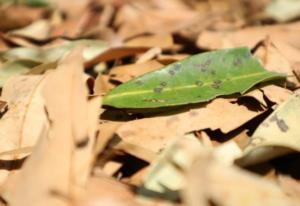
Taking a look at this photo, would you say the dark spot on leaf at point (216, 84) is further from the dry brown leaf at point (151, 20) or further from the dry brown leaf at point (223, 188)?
the dry brown leaf at point (151, 20)

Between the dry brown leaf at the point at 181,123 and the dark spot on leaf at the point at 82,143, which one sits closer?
the dark spot on leaf at the point at 82,143

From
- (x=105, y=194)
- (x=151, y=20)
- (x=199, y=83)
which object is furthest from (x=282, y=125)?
(x=151, y=20)

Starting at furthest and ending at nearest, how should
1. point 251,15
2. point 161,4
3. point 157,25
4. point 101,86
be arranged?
point 161,4, point 251,15, point 157,25, point 101,86

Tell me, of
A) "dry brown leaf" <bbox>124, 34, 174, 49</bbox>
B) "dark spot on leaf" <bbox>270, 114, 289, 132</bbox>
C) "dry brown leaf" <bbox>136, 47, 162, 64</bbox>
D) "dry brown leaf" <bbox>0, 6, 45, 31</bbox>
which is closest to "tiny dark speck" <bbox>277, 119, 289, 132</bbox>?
"dark spot on leaf" <bbox>270, 114, 289, 132</bbox>

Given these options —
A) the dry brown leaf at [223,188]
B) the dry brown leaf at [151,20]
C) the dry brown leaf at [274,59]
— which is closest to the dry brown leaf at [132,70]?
the dry brown leaf at [274,59]

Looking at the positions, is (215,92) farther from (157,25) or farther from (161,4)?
(161,4)

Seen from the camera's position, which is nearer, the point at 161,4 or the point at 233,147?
the point at 233,147

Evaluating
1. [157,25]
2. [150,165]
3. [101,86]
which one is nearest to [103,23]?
[157,25]
